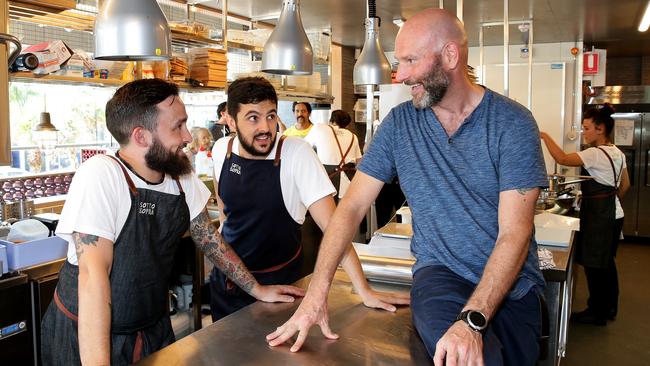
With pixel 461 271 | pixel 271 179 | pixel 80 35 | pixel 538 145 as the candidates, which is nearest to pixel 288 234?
pixel 271 179

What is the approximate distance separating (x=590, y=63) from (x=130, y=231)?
8115 millimetres

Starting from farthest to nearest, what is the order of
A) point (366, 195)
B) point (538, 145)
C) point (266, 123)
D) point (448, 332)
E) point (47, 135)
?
1. point (47, 135)
2. point (266, 123)
3. point (366, 195)
4. point (538, 145)
5. point (448, 332)

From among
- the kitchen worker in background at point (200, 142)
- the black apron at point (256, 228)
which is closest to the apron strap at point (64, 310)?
the black apron at point (256, 228)

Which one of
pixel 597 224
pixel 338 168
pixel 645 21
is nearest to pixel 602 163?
pixel 597 224

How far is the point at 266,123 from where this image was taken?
8.45ft

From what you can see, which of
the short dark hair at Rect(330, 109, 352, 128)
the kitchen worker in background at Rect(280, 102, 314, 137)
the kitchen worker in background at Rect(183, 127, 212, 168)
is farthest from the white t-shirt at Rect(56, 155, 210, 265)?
the short dark hair at Rect(330, 109, 352, 128)

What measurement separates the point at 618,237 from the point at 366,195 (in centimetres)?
385

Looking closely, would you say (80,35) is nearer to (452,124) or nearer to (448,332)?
(452,124)

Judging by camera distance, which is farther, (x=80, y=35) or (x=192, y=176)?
(x=80, y=35)

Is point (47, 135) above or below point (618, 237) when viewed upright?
above

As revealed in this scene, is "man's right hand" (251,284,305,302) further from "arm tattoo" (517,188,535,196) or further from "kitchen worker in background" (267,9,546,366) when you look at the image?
"arm tattoo" (517,188,535,196)

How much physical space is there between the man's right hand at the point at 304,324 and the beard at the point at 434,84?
0.65 m

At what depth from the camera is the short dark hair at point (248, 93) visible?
102 inches

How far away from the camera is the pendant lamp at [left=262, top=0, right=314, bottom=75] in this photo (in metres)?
2.50
